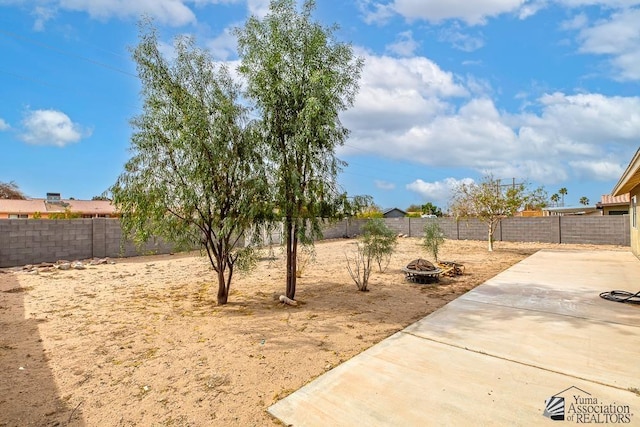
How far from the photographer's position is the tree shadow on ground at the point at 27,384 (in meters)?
2.52

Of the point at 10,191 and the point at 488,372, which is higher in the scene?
the point at 10,191

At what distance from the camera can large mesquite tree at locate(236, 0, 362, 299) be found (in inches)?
206

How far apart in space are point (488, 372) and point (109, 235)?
42.3ft

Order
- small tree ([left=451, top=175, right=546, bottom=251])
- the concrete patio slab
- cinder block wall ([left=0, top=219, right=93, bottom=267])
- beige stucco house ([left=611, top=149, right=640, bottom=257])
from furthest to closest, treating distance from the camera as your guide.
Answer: small tree ([left=451, top=175, right=546, bottom=251]), cinder block wall ([left=0, top=219, right=93, bottom=267]), beige stucco house ([left=611, top=149, right=640, bottom=257]), the concrete patio slab

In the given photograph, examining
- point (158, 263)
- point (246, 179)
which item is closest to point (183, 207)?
point (246, 179)

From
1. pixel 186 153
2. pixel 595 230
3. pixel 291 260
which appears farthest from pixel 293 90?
pixel 595 230

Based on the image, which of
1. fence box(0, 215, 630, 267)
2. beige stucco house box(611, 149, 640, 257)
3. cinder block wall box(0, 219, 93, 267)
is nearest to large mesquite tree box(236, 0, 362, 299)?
fence box(0, 215, 630, 267)

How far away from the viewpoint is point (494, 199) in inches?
562

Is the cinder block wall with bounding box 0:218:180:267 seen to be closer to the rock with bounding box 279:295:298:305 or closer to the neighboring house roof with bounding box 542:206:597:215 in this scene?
the rock with bounding box 279:295:298:305

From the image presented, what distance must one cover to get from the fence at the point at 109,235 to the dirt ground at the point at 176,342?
1.26 m

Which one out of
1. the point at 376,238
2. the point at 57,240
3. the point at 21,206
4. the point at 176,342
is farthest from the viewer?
the point at 21,206

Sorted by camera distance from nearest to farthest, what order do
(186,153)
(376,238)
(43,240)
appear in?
(186,153), (376,238), (43,240)

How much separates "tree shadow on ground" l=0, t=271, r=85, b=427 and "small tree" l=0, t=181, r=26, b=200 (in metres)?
34.9

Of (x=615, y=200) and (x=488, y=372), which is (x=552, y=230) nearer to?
(x=615, y=200)
